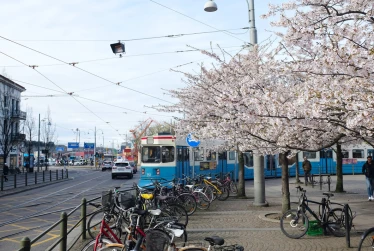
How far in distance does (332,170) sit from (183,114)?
1988 cm

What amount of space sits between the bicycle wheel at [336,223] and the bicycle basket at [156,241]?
476 cm

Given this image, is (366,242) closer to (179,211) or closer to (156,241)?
(156,241)

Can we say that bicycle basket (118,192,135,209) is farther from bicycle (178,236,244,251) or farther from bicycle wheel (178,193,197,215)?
bicycle wheel (178,193,197,215)

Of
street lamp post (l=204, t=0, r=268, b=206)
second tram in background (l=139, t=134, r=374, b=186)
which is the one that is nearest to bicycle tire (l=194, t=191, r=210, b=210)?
street lamp post (l=204, t=0, r=268, b=206)

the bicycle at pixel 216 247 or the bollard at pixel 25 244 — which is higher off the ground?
the bollard at pixel 25 244

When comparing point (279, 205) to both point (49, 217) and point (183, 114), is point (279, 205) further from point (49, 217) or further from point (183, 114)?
point (49, 217)

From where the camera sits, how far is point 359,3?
18.2 ft

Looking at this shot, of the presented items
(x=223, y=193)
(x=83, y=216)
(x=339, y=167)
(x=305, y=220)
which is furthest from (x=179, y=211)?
(x=339, y=167)

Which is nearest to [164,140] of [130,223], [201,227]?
[201,227]

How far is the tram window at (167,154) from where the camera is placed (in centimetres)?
1761

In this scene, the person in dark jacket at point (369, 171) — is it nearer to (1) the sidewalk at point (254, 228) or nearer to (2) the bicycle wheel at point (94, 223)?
(1) the sidewalk at point (254, 228)

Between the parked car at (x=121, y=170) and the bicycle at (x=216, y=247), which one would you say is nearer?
the bicycle at (x=216, y=247)

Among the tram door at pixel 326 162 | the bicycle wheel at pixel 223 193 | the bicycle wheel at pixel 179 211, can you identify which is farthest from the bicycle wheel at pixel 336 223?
the tram door at pixel 326 162

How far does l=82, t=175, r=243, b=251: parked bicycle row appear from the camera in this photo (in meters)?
5.22
